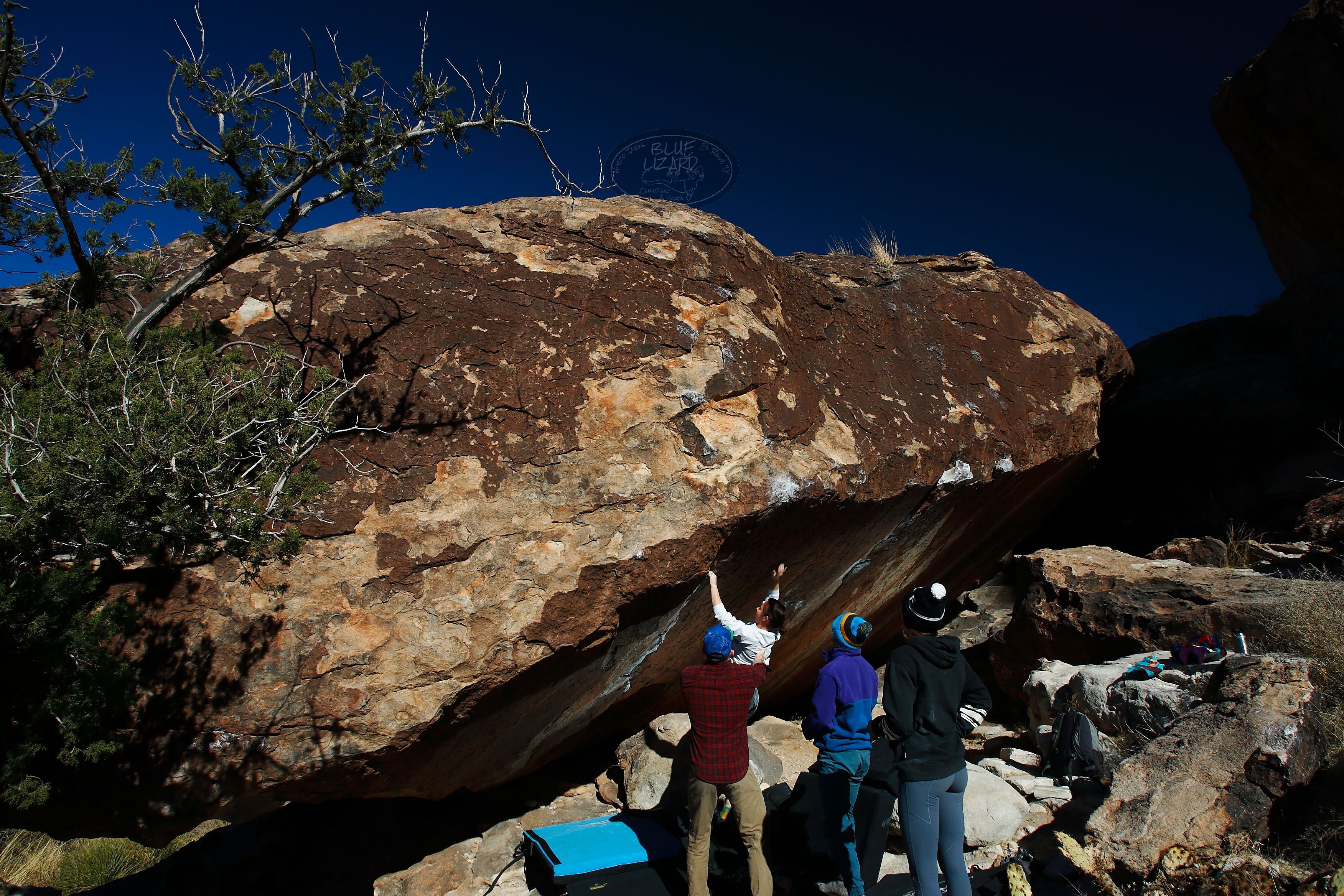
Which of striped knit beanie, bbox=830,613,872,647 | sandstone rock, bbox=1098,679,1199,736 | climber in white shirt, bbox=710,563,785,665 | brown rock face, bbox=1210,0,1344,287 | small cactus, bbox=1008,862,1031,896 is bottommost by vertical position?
small cactus, bbox=1008,862,1031,896

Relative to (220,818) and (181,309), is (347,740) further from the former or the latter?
(181,309)

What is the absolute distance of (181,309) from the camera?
147 inches

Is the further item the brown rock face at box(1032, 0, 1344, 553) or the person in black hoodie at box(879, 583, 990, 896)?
the brown rock face at box(1032, 0, 1344, 553)

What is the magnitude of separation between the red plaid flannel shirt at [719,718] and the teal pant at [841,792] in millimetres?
529

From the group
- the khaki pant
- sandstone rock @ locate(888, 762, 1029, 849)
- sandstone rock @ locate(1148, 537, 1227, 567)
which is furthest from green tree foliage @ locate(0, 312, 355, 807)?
sandstone rock @ locate(1148, 537, 1227, 567)

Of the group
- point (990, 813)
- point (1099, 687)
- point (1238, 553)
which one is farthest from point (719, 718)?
point (1238, 553)

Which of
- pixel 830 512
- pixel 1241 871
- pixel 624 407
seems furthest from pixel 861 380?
pixel 1241 871

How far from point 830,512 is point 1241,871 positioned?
2138 millimetres

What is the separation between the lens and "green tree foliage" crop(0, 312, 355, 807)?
7.24 feet

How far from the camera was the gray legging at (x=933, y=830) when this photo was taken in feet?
9.05

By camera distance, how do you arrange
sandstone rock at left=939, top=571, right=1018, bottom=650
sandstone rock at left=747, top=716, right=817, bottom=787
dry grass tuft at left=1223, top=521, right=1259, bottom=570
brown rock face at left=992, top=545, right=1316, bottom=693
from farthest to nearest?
sandstone rock at left=939, top=571, right=1018, bottom=650
dry grass tuft at left=1223, top=521, right=1259, bottom=570
sandstone rock at left=747, top=716, right=817, bottom=787
brown rock face at left=992, top=545, right=1316, bottom=693

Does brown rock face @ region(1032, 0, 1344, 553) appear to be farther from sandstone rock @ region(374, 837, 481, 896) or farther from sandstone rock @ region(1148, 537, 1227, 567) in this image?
sandstone rock @ region(374, 837, 481, 896)

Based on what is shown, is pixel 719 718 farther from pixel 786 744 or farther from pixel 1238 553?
pixel 1238 553

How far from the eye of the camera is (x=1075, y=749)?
13.8 feet
